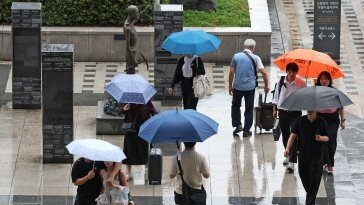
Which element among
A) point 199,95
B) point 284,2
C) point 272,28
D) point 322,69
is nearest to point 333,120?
point 322,69

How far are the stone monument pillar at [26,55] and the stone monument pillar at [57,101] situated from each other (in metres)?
2.65

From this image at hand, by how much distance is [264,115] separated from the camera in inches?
854

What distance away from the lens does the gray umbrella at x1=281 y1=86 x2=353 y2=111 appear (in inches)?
695

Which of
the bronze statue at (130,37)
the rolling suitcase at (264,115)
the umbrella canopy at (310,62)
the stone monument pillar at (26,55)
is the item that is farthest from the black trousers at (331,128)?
the stone monument pillar at (26,55)

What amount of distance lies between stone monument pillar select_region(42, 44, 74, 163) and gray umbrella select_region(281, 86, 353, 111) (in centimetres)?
387

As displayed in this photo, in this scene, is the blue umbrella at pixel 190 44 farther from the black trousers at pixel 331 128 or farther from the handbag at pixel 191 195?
the handbag at pixel 191 195

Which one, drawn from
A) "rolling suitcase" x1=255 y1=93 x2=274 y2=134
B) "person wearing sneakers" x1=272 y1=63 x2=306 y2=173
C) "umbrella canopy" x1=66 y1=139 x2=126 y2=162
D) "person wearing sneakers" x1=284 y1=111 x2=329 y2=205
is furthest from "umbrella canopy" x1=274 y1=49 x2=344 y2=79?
"umbrella canopy" x1=66 y1=139 x2=126 y2=162

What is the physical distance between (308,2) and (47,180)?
1338cm

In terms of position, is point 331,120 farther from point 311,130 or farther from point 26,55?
point 26,55

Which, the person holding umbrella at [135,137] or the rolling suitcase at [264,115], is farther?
the rolling suitcase at [264,115]

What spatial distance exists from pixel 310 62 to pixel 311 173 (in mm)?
2977

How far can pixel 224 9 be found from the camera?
28.5 metres

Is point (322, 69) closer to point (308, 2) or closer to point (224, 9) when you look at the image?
point (224, 9)

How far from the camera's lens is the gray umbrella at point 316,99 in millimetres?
17641
